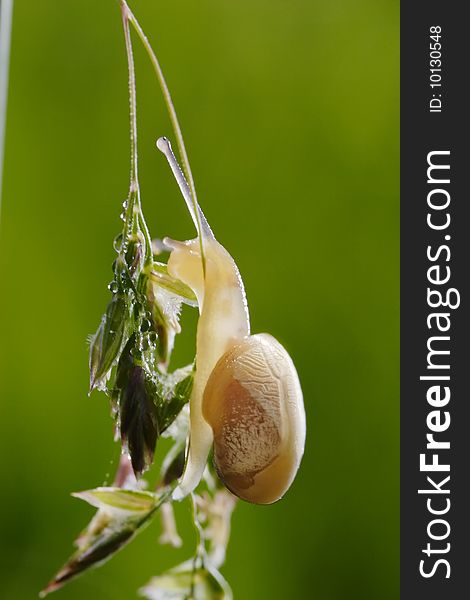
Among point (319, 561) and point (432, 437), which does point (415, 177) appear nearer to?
point (432, 437)

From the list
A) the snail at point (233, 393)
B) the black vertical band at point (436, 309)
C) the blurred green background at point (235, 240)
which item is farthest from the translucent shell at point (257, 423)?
the blurred green background at point (235, 240)

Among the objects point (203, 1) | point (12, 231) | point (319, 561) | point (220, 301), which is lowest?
point (319, 561)

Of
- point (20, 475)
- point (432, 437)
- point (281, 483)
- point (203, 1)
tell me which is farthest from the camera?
point (203, 1)

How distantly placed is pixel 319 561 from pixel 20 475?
327mm

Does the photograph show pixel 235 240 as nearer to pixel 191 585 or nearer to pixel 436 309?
pixel 436 309

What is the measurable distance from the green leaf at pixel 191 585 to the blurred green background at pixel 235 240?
453 millimetres

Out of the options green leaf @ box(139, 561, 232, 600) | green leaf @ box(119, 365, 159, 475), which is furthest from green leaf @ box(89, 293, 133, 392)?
green leaf @ box(139, 561, 232, 600)

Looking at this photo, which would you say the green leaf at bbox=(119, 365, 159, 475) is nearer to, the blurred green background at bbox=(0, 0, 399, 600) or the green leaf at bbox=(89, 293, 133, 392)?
the green leaf at bbox=(89, 293, 133, 392)

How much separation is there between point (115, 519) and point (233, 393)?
71 mm

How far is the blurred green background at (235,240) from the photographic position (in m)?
0.86

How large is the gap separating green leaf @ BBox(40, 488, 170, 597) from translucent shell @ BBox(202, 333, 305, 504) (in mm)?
34

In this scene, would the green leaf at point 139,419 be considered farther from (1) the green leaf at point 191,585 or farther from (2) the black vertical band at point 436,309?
(2) the black vertical band at point 436,309

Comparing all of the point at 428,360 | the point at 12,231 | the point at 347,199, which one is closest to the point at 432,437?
the point at 428,360

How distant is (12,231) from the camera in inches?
35.0
